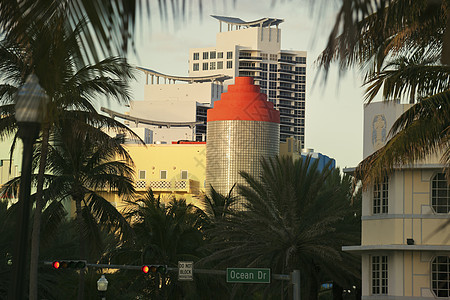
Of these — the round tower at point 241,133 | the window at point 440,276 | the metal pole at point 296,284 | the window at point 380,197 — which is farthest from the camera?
the round tower at point 241,133

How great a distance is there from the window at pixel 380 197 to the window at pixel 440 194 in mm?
1793

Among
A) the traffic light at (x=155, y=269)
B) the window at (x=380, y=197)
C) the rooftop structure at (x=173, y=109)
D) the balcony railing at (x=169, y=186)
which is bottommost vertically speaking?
the traffic light at (x=155, y=269)

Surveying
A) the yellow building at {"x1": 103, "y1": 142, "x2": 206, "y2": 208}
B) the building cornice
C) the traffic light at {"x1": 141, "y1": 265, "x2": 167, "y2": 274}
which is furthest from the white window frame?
the yellow building at {"x1": 103, "y1": 142, "x2": 206, "y2": 208}

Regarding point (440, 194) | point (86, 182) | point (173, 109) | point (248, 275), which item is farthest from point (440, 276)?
point (173, 109)

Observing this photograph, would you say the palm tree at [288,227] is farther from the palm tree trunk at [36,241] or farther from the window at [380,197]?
the palm tree trunk at [36,241]

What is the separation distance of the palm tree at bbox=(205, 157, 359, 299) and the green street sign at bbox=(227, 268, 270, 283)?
6.33 m

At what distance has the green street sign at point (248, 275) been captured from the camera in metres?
30.8

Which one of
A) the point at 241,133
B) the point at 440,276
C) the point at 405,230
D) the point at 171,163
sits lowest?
the point at 440,276

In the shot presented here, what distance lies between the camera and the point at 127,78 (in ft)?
9.54

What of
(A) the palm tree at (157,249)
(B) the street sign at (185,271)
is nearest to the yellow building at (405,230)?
(B) the street sign at (185,271)

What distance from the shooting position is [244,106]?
102438 mm

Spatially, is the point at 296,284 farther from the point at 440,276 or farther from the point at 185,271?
the point at 440,276

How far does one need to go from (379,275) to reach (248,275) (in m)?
5.26

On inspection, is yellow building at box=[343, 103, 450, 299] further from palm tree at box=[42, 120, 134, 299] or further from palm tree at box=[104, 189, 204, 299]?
palm tree at box=[104, 189, 204, 299]
